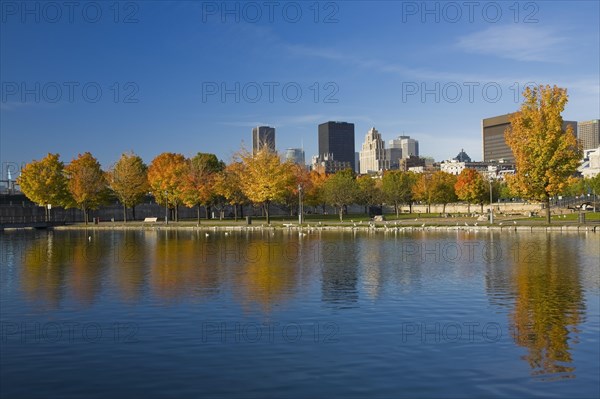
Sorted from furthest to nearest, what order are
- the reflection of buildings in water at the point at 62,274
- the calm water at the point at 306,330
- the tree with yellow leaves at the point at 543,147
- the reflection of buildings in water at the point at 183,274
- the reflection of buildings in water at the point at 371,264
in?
the tree with yellow leaves at the point at 543,147 → the reflection of buildings in water at the point at 371,264 → the reflection of buildings in water at the point at 183,274 → the reflection of buildings in water at the point at 62,274 → the calm water at the point at 306,330

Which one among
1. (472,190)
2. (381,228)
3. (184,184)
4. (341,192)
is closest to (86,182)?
(184,184)

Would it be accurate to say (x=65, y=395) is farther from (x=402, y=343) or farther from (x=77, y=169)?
(x=77, y=169)

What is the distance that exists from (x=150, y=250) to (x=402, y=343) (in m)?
34.2

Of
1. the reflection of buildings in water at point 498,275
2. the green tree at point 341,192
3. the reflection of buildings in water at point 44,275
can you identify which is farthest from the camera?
the green tree at point 341,192

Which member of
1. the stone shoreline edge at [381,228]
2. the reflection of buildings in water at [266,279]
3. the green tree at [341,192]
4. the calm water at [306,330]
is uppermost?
the green tree at [341,192]

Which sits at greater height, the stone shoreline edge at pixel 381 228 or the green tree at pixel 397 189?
the green tree at pixel 397 189

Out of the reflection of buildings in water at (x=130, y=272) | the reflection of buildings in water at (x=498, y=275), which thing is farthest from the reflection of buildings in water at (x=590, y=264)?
the reflection of buildings in water at (x=130, y=272)

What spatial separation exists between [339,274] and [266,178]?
58801mm

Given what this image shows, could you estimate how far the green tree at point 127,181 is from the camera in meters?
104

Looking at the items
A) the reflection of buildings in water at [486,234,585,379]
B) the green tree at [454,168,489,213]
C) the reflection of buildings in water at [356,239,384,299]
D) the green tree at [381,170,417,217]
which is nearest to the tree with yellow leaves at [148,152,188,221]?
the green tree at [381,170,417,217]

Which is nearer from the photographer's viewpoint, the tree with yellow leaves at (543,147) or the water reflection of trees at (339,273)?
the water reflection of trees at (339,273)

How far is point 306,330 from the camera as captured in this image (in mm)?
17266

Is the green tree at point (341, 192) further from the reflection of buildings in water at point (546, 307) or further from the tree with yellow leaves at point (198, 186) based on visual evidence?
the reflection of buildings in water at point (546, 307)

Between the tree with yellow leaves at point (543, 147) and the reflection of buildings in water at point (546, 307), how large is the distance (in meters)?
30.3
